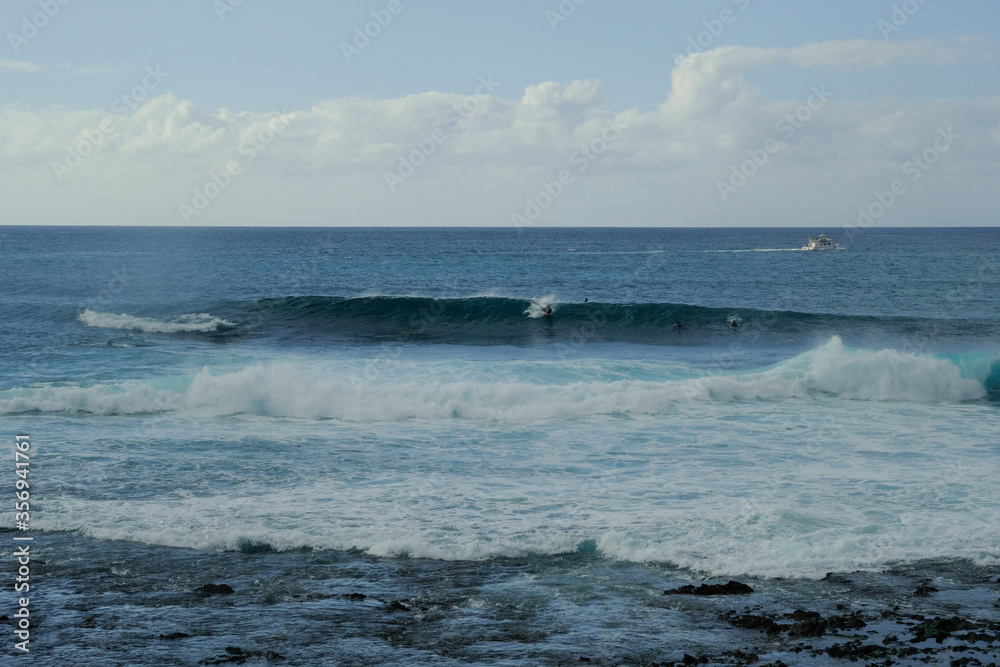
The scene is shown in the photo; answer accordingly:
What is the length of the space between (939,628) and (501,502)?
5.95 meters

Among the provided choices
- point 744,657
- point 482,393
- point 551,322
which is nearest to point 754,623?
point 744,657

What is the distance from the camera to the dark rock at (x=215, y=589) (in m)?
9.05

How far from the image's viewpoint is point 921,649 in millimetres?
7531

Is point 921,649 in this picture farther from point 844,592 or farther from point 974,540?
point 974,540

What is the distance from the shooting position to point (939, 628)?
794 cm

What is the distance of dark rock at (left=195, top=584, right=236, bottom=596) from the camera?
9047 mm

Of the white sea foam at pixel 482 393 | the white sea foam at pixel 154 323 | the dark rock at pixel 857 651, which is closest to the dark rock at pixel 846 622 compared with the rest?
the dark rock at pixel 857 651

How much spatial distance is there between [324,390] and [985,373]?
1615cm

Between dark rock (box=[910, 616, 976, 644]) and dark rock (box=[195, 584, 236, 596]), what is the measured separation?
21.9 ft

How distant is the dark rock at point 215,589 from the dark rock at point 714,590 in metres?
4.59

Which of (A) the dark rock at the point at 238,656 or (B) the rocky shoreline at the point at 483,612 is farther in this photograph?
(B) the rocky shoreline at the point at 483,612

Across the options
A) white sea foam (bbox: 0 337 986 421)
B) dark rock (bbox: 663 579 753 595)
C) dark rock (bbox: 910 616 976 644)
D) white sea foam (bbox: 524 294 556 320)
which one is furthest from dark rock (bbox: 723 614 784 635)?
Result: white sea foam (bbox: 524 294 556 320)

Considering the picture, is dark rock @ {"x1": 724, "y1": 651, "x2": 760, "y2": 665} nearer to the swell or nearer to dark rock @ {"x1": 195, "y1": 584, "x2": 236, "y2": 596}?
dark rock @ {"x1": 195, "y1": 584, "x2": 236, "y2": 596}

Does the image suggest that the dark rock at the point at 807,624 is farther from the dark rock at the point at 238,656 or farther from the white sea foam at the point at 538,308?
the white sea foam at the point at 538,308
